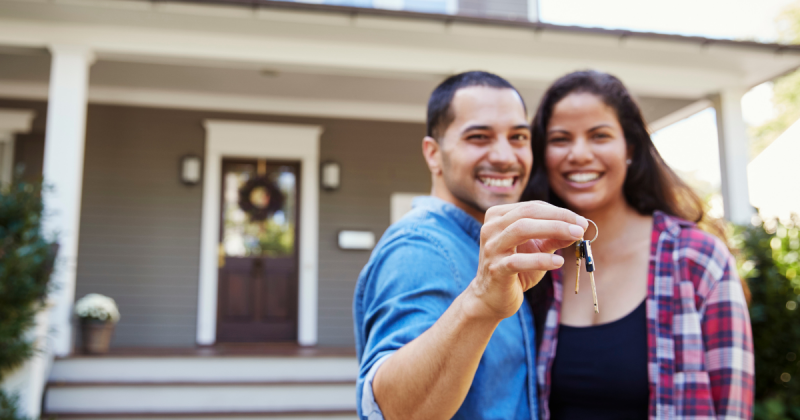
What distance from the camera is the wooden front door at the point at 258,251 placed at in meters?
6.29

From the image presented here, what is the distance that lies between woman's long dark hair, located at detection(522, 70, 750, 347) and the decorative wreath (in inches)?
203

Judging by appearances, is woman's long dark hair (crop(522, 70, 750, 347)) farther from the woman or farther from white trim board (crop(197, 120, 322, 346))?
white trim board (crop(197, 120, 322, 346))

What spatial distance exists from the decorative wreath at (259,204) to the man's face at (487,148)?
17.6 feet

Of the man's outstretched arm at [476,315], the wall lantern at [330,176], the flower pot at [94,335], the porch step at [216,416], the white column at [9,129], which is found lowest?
the porch step at [216,416]

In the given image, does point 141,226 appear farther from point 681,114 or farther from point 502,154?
point 681,114

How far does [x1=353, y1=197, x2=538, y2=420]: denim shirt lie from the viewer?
3.41 feet

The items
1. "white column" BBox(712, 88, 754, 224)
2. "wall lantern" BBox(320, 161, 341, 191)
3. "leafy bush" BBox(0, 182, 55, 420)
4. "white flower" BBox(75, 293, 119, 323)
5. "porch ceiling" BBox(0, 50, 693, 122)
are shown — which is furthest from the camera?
"wall lantern" BBox(320, 161, 341, 191)

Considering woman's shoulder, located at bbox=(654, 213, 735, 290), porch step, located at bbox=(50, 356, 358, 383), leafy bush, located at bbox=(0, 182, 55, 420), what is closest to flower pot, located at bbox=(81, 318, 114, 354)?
porch step, located at bbox=(50, 356, 358, 383)

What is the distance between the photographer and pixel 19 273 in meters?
3.72

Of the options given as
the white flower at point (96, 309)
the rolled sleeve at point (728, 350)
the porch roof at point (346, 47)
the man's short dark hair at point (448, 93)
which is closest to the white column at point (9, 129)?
the porch roof at point (346, 47)

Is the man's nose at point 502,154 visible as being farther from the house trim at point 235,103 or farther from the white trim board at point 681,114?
the house trim at point 235,103

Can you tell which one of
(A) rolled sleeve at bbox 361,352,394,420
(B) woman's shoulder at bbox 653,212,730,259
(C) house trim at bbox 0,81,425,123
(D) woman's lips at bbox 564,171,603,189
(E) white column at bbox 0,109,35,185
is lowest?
(A) rolled sleeve at bbox 361,352,394,420

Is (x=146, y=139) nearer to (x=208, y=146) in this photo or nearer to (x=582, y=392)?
(x=208, y=146)

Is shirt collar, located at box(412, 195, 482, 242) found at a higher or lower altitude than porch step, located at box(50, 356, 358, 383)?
higher
